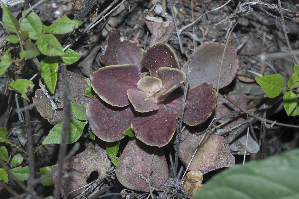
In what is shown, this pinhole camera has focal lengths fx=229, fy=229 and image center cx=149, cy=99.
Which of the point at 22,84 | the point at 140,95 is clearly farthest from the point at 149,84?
the point at 22,84

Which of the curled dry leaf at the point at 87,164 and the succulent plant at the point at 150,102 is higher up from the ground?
the succulent plant at the point at 150,102

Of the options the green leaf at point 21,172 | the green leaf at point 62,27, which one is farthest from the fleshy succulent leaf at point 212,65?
the green leaf at point 21,172

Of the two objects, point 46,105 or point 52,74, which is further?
point 46,105

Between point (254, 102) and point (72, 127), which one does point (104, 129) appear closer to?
point (72, 127)

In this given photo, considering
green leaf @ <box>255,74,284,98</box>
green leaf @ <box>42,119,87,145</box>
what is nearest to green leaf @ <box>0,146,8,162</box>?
green leaf @ <box>42,119,87,145</box>

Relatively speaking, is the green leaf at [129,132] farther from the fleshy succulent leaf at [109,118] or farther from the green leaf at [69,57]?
the green leaf at [69,57]

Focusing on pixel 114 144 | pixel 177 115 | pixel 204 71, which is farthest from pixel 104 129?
pixel 204 71

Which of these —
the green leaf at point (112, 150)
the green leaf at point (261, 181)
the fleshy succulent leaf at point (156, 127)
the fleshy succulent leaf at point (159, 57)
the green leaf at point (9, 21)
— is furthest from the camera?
the green leaf at point (112, 150)
